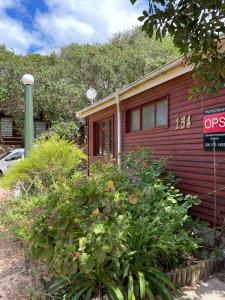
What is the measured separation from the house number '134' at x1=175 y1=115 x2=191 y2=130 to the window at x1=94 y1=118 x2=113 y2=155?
467cm

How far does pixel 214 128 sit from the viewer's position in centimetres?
533

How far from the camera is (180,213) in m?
4.34

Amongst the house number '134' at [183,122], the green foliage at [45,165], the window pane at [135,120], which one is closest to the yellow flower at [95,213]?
the green foliage at [45,165]

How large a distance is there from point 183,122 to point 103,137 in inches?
236

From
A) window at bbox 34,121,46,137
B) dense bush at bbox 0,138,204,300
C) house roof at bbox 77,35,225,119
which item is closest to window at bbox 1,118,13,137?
window at bbox 34,121,46,137

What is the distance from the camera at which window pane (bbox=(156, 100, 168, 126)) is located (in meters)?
7.21

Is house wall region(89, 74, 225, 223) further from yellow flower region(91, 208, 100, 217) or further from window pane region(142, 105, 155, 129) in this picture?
yellow flower region(91, 208, 100, 217)

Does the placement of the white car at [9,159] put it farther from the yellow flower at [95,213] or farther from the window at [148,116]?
the yellow flower at [95,213]

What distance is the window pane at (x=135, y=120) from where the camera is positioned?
Answer: 8.88m

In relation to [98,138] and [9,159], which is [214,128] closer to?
[98,138]

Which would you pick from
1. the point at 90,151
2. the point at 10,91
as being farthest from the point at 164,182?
the point at 10,91

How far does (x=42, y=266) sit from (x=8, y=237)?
6.53 feet

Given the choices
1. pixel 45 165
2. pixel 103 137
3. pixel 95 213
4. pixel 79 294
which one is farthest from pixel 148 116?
pixel 79 294

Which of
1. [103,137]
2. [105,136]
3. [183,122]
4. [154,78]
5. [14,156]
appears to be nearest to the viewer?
[183,122]
